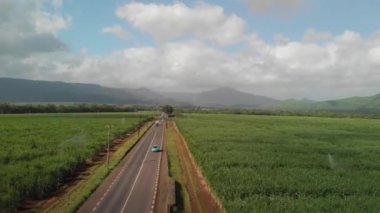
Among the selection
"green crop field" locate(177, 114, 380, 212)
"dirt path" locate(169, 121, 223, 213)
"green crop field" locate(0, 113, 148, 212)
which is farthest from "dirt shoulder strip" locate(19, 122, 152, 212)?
"green crop field" locate(177, 114, 380, 212)

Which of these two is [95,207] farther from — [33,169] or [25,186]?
[33,169]

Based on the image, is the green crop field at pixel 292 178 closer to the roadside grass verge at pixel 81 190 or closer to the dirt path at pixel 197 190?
the dirt path at pixel 197 190

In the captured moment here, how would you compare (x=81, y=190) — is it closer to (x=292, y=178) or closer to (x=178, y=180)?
(x=178, y=180)

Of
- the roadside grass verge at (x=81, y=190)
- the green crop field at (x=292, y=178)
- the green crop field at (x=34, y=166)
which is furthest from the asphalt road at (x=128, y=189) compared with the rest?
the green crop field at (x=292, y=178)

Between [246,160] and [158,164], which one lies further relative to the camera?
[158,164]

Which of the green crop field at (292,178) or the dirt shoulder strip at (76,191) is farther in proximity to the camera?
the dirt shoulder strip at (76,191)

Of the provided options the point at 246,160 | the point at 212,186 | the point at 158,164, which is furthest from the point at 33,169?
the point at 246,160

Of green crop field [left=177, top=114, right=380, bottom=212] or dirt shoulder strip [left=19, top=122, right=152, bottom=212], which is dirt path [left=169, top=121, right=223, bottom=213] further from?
dirt shoulder strip [left=19, top=122, right=152, bottom=212]

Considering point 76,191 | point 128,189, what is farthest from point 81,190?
point 128,189
